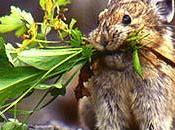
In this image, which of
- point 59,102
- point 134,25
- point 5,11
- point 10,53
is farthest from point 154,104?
point 5,11

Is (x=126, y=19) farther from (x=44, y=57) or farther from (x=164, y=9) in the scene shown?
(x=44, y=57)

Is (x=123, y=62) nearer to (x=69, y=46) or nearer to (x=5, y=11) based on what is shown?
(x=69, y=46)

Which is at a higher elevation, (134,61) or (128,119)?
(134,61)

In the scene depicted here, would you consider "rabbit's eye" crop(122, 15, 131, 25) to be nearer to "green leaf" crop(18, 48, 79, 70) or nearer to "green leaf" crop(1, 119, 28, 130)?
"green leaf" crop(18, 48, 79, 70)

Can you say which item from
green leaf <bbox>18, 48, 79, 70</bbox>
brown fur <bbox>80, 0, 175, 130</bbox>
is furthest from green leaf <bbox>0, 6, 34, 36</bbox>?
brown fur <bbox>80, 0, 175, 130</bbox>

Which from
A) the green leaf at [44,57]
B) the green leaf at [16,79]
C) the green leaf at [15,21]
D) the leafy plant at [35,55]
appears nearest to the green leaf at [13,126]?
the leafy plant at [35,55]

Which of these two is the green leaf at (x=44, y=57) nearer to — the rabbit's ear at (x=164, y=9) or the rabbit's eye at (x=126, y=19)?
the rabbit's eye at (x=126, y=19)
